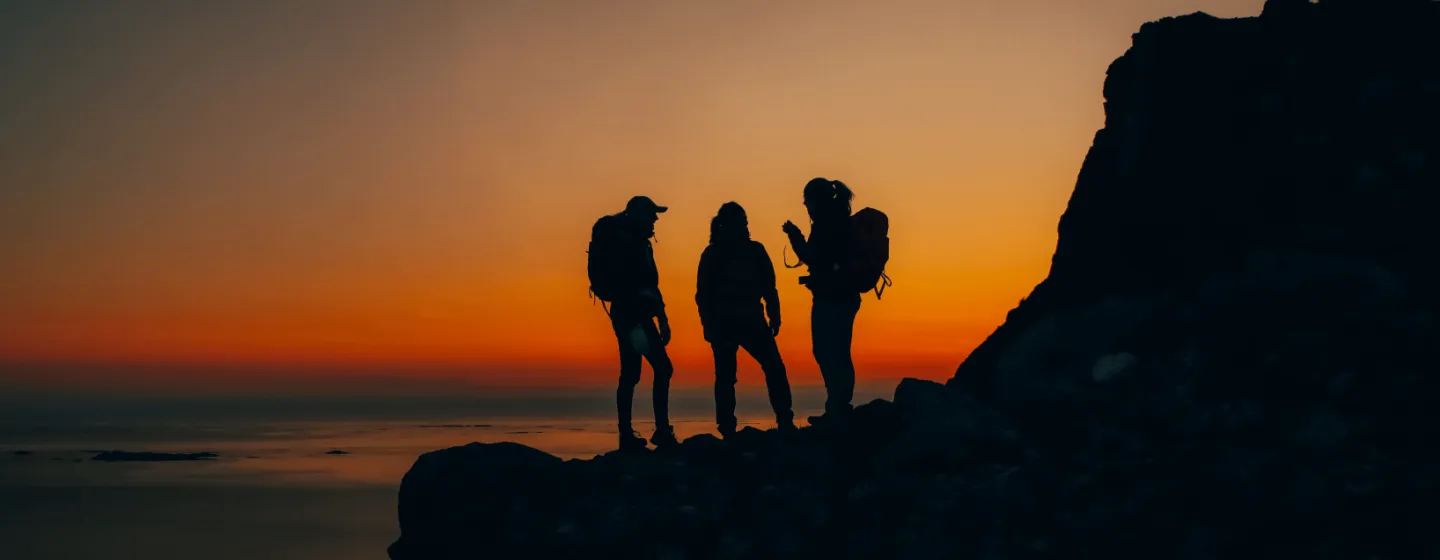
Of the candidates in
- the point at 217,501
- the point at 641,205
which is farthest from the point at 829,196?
the point at 217,501

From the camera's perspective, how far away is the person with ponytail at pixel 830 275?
1266cm

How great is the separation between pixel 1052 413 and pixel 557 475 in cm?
500

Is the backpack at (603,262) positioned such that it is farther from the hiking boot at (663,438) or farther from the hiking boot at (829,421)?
the hiking boot at (829,421)

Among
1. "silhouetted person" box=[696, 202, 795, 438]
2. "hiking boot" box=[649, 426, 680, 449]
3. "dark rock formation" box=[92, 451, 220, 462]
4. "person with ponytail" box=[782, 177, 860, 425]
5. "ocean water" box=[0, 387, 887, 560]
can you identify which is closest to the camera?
"person with ponytail" box=[782, 177, 860, 425]

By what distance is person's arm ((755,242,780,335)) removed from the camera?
522 inches

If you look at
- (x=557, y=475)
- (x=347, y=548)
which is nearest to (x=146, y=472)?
(x=347, y=548)

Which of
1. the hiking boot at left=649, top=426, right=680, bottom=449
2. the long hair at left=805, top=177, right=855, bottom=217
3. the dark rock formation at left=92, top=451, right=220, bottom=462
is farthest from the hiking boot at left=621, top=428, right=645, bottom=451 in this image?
the dark rock formation at left=92, top=451, right=220, bottom=462

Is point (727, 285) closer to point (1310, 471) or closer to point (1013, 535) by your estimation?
point (1013, 535)

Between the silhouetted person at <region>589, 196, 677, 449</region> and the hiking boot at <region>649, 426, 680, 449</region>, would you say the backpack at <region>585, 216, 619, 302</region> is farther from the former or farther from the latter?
the hiking boot at <region>649, 426, 680, 449</region>

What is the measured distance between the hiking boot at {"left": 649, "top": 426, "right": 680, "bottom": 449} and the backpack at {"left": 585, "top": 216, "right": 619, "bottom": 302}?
5.18ft

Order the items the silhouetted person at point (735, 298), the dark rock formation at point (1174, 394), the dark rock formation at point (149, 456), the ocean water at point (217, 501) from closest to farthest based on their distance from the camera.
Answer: the dark rock formation at point (1174, 394), the silhouetted person at point (735, 298), the ocean water at point (217, 501), the dark rock formation at point (149, 456)

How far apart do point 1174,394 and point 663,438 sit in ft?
17.2

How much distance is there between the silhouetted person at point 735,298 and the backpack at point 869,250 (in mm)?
1050

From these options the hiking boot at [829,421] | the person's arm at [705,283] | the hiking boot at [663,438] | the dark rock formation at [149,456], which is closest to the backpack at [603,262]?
the person's arm at [705,283]
